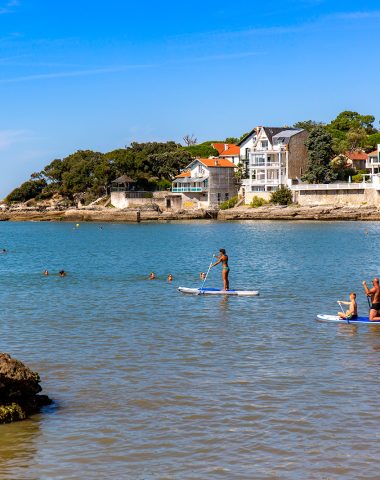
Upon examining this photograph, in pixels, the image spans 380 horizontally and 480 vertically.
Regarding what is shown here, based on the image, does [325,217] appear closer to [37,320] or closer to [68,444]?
[37,320]

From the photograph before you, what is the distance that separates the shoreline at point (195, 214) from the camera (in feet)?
327

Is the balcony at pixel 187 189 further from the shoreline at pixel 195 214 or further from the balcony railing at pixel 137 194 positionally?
the balcony railing at pixel 137 194

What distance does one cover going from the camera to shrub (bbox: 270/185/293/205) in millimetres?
108562

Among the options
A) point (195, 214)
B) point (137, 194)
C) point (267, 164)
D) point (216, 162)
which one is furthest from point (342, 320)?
point (137, 194)

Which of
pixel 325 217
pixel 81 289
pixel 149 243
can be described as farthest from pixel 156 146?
pixel 81 289

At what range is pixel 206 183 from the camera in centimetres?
12188

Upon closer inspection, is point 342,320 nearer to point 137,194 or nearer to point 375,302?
point 375,302

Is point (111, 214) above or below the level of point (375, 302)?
above

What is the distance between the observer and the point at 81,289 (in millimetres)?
33938

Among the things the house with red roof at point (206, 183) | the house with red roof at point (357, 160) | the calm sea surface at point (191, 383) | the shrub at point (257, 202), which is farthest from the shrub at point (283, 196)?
the calm sea surface at point (191, 383)

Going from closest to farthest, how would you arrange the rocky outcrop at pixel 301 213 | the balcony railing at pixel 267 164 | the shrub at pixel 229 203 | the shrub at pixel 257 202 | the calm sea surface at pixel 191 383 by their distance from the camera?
the calm sea surface at pixel 191 383
the rocky outcrop at pixel 301 213
the shrub at pixel 257 202
the balcony railing at pixel 267 164
the shrub at pixel 229 203

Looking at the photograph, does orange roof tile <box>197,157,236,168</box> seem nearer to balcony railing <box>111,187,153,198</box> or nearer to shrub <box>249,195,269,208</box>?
balcony railing <box>111,187,153,198</box>

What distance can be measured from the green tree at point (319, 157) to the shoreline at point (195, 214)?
672cm

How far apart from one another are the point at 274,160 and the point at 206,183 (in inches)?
482
